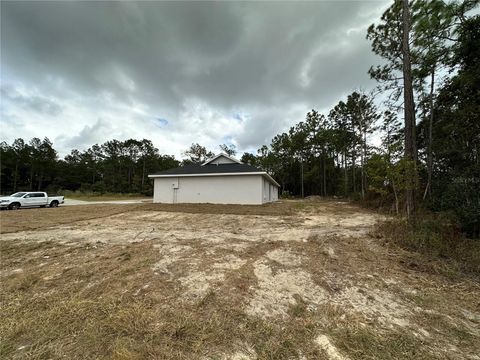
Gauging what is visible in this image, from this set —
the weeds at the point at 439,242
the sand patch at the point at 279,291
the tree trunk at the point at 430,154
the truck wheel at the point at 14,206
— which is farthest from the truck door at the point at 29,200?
the tree trunk at the point at 430,154

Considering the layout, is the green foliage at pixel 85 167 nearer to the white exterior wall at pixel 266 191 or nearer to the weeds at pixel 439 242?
the white exterior wall at pixel 266 191

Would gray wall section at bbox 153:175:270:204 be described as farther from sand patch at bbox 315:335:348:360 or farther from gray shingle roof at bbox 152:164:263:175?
sand patch at bbox 315:335:348:360

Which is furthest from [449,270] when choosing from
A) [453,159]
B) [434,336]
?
[453,159]

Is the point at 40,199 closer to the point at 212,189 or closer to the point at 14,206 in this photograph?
the point at 14,206

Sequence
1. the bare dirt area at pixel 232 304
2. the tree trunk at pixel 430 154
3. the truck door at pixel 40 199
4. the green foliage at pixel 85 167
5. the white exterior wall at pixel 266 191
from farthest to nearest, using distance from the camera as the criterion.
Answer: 1. the green foliage at pixel 85 167
2. the white exterior wall at pixel 266 191
3. the truck door at pixel 40 199
4. the tree trunk at pixel 430 154
5. the bare dirt area at pixel 232 304

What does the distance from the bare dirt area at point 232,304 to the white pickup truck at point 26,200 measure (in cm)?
1343

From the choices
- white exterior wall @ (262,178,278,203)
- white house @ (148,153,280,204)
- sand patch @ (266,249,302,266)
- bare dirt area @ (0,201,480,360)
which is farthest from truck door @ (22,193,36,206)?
sand patch @ (266,249,302,266)

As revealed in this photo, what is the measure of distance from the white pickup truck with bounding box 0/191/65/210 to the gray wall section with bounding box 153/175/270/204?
26.7 feet

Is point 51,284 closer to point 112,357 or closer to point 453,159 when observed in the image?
point 112,357

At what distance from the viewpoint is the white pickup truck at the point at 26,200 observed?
1451cm

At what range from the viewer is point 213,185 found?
55.6ft

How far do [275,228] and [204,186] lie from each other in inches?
407

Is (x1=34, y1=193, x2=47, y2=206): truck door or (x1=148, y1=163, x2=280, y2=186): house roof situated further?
(x1=34, y1=193, x2=47, y2=206): truck door

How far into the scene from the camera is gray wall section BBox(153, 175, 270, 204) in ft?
53.3
